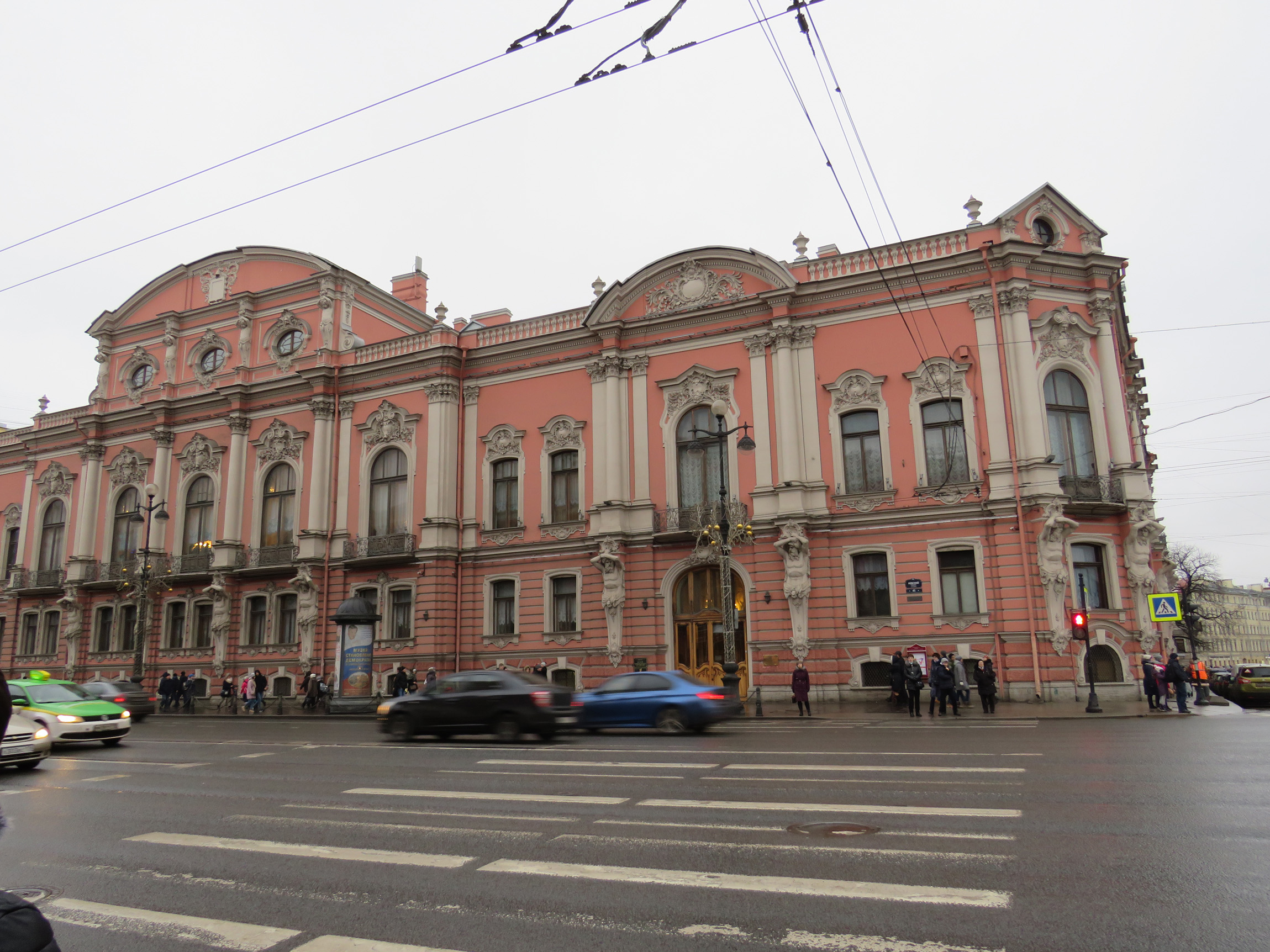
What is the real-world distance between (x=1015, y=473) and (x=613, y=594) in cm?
1262

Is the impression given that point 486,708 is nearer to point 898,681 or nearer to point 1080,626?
point 898,681

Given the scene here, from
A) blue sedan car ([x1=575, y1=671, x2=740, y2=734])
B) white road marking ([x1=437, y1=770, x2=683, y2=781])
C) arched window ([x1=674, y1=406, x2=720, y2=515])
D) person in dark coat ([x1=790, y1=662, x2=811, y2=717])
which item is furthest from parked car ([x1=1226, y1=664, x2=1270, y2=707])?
white road marking ([x1=437, y1=770, x2=683, y2=781])

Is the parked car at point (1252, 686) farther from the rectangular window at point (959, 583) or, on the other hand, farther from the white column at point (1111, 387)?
the rectangular window at point (959, 583)

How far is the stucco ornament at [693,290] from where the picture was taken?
98.7ft

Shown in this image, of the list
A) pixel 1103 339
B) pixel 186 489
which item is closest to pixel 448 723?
pixel 1103 339

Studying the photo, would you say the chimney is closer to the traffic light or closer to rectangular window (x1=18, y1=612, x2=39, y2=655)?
rectangular window (x1=18, y1=612, x2=39, y2=655)

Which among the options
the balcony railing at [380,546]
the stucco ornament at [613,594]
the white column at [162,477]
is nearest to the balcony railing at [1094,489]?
the stucco ornament at [613,594]

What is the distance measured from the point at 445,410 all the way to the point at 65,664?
70.3 feet

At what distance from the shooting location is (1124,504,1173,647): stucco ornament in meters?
24.6

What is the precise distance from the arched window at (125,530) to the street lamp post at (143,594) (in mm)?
2453

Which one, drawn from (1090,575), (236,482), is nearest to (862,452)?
(1090,575)

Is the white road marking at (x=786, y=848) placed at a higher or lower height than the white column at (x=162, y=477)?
lower

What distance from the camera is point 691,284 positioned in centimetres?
3058

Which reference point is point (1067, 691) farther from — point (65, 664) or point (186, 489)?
point (65, 664)
